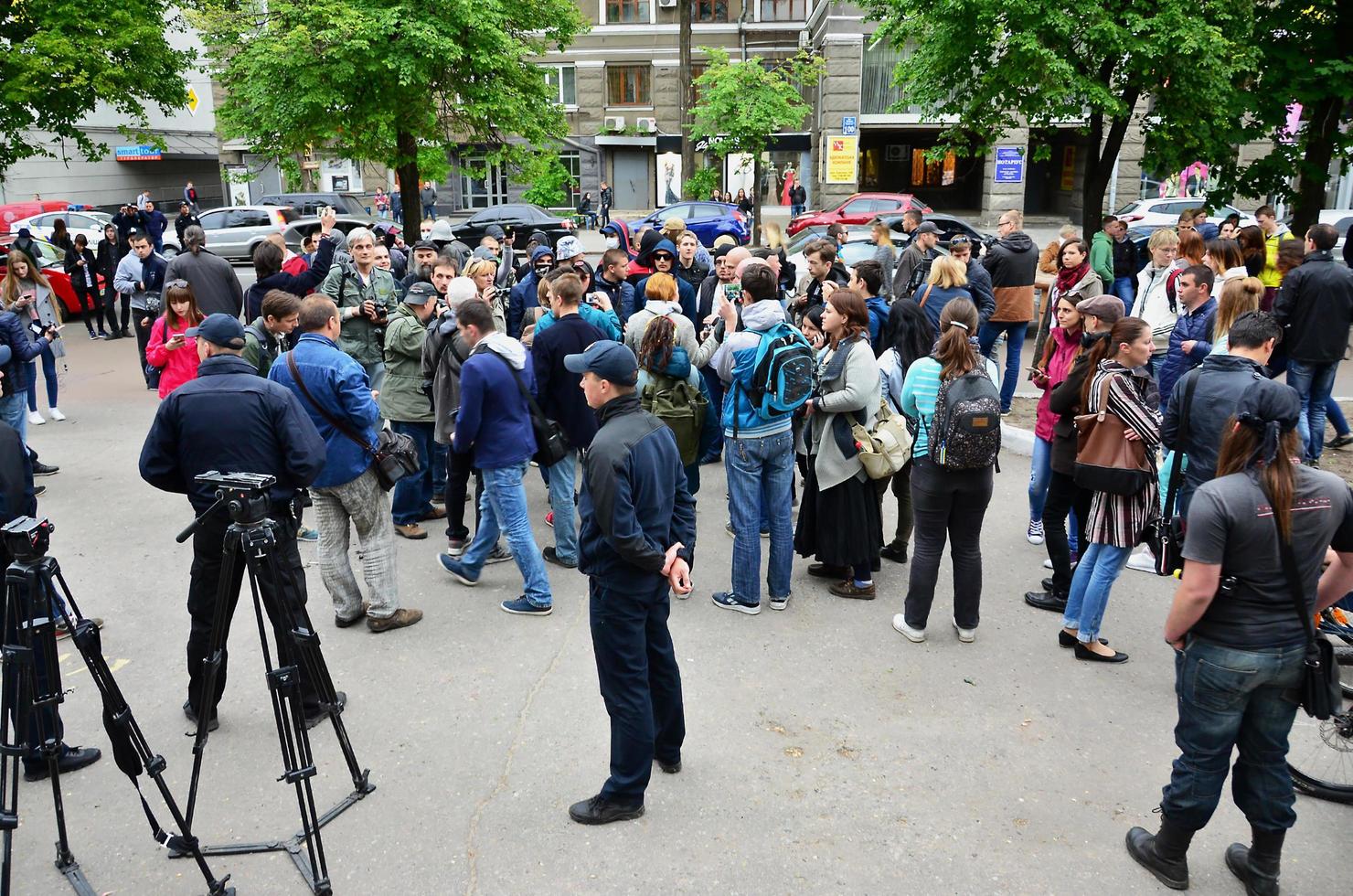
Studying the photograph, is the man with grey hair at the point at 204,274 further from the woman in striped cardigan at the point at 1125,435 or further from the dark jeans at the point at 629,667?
A: the woman in striped cardigan at the point at 1125,435

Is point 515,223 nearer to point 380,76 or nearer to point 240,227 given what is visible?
point 240,227

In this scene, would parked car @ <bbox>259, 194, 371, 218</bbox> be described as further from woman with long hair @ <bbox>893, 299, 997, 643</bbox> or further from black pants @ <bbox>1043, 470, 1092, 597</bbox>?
black pants @ <bbox>1043, 470, 1092, 597</bbox>

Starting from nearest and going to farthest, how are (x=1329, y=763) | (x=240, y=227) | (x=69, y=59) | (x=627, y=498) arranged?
(x=627, y=498), (x=1329, y=763), (x=69, y=59), (x=240, y=227)

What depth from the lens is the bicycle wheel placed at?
429 cm

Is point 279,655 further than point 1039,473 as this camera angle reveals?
No

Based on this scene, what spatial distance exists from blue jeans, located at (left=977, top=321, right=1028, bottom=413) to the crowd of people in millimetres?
441

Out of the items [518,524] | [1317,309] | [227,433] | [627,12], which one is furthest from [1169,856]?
[627,12]

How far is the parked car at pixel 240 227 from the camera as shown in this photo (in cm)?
2519

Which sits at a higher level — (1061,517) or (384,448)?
(384,448)

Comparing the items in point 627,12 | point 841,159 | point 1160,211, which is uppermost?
A: point 627,12

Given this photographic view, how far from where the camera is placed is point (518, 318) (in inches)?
361

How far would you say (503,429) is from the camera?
607cm

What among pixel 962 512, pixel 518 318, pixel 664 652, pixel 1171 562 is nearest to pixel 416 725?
pixel 664 652

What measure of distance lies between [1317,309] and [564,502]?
637 centimetres
